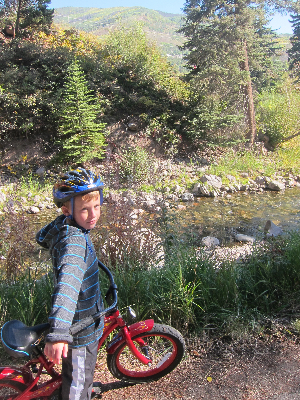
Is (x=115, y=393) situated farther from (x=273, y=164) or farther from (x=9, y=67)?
(x=9, y=67)

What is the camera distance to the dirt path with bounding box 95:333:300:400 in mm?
2418

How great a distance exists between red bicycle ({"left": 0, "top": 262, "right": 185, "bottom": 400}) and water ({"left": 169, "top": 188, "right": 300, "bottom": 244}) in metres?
4.25

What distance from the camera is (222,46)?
1313cm

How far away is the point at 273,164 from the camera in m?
13.8

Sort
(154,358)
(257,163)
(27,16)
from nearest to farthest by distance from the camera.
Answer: (154,358) → (257,163) → (27,16)

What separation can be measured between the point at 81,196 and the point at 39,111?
38.8 ft

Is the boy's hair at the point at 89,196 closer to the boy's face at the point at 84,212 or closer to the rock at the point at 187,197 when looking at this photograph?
the boy's face at the point at 84,212

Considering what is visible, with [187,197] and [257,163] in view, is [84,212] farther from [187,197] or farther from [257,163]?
[257,163]

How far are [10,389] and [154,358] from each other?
3.87 ft

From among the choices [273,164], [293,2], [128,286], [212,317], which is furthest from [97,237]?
[293,2]

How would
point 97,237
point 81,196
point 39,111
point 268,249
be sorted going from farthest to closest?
point 39,111 → point 97,237 → point 268,249 → point 81,196

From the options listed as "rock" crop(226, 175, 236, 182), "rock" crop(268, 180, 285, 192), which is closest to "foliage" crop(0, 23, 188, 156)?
"rock" crop(226, 175, 236, 182)

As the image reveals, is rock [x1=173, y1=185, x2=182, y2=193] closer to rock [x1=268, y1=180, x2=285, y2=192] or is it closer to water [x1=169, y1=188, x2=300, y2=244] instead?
water [x1=169, y1=188, x2=300, y2=244]

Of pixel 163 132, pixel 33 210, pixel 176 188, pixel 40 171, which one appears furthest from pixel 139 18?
pixel 33 210
